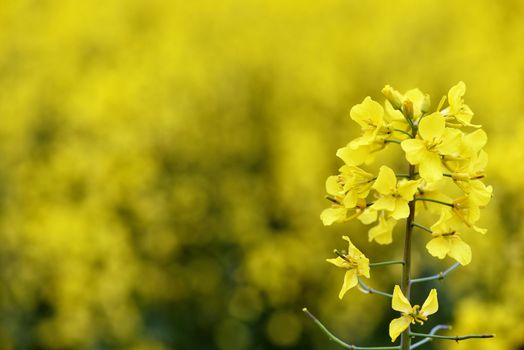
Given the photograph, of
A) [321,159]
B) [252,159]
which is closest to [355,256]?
[321,159]

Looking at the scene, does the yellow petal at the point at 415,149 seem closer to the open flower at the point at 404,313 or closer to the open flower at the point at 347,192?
the open flower at the point at 347,192

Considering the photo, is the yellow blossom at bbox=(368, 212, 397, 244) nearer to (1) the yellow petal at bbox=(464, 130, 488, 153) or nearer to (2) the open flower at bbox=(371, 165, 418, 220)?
(2) the open flower at bbox=(371, 165, 418, 220)

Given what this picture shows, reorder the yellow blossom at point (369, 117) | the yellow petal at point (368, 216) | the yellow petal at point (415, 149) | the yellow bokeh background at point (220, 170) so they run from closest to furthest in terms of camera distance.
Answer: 1. the yellow petal at point (415, 149)
2. the yellow blossom at point (369, 117)
3. the yellow petal at point (368, 216)
4. the yellow bokeh background at point (220, 170)

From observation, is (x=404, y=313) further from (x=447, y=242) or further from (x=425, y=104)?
(x=425, y=104)

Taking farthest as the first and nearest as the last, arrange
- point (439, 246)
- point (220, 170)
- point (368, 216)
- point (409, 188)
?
point (220, 170) < point (368, 216) < point (439, 246) < point (409, 188)

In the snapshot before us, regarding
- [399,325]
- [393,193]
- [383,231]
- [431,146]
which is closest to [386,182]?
[393,193]

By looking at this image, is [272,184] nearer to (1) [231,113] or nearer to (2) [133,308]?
(1) [231,113]

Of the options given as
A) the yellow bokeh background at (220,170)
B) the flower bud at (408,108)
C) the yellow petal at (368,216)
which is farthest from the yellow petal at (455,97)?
the yellow bokeh background at (220,170)

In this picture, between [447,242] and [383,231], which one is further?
[383,231]
